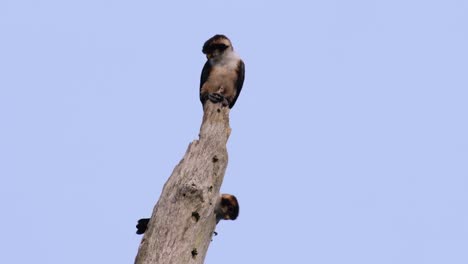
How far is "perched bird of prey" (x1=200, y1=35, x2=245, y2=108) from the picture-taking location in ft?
26.1

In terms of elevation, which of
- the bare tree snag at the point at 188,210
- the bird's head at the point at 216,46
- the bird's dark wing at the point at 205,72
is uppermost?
the bird's head at the point at 216,46

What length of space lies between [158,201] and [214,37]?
361 cm

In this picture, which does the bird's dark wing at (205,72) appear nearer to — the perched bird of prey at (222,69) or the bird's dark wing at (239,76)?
the perched bird of prey at (222,69)

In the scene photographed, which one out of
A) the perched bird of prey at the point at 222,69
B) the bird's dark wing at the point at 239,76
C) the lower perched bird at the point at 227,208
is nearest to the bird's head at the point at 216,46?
the perched bird of prey at the point at 222,69

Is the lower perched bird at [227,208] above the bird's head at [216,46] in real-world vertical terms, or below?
below

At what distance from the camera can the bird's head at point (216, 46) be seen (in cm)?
807

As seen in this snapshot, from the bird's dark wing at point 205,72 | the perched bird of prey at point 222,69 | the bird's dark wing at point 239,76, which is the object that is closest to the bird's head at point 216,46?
the perched bird of prey at point 222,69

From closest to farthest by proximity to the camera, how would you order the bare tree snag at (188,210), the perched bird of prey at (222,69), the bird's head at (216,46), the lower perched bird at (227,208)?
the bare tree snag at (188,210), the lower perched bird at (227,208), the perched bird of prey at (222,69), the bird's head at (216,46)

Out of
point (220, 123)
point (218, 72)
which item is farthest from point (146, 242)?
point (218, 72)

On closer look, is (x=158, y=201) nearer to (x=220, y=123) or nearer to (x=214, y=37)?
(x=220, y=123)

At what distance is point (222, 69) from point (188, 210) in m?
3.57

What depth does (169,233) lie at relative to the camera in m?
4.54

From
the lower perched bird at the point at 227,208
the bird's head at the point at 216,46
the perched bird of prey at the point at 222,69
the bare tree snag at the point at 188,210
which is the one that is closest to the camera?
the bare tree snag at the point at 188,210

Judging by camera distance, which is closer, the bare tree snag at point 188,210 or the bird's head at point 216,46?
the bare tree snag at point 188,210
